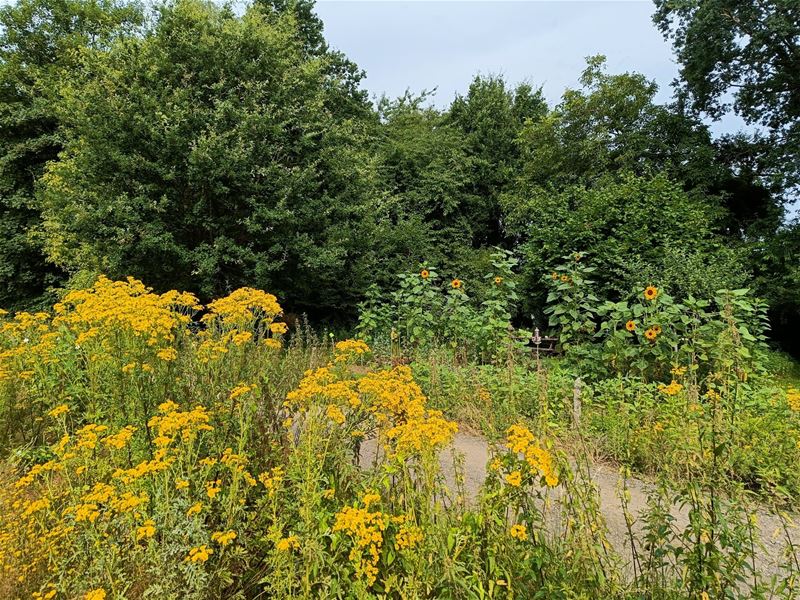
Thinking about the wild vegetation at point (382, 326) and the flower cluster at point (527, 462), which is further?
the wild vegetation at point (382, 326)

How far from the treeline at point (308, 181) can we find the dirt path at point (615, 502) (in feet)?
12.8

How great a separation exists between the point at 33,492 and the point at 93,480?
1.90 feet

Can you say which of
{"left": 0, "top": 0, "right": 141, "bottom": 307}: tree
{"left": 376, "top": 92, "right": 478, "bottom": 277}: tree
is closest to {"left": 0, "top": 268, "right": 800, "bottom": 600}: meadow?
{"left": 376, "top": 92, "right": 478, "bottom": 277}: tree

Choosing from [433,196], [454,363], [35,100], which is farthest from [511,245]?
[35,100]

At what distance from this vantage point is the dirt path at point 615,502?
2.21m

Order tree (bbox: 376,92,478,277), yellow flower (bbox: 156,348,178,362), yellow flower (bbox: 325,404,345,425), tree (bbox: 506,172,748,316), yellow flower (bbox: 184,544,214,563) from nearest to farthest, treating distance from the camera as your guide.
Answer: yellow flower (bbox: 184,544,214,563) < yellow flower (bbox: 325,404,345,425) < yellow flower (bbox: 156,348,178,362) < tree (bbox: 506,172,748,316) < tree (bbox: 376,92,478,277)

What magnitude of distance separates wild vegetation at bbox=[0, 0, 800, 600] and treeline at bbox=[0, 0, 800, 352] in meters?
0.07

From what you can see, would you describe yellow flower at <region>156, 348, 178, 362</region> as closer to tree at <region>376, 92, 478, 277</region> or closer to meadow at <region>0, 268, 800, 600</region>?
meadow at <region>0, 268, 800, 600</region>

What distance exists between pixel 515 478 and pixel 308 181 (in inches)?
279

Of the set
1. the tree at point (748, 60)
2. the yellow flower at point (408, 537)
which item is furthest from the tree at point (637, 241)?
the yellow flower at point (408, 537)

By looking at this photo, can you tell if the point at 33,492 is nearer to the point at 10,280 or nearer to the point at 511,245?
the point at 511,245

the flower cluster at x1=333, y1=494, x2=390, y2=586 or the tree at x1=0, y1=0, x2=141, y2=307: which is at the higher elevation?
the tree at x1=0, y1=0, x2=141, y2=307

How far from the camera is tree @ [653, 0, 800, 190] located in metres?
9.52

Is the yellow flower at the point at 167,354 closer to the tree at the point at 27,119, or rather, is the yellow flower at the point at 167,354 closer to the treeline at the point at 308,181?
the treeline at the point at 308,181
